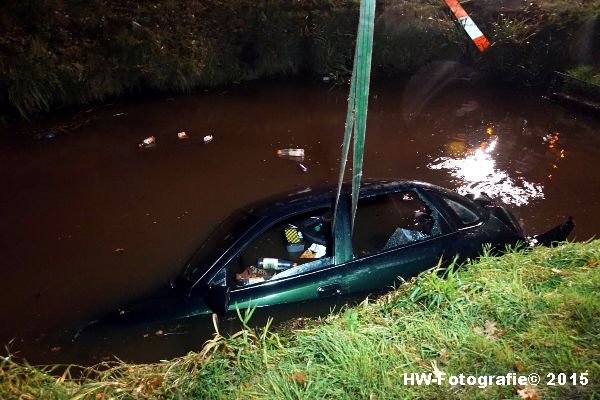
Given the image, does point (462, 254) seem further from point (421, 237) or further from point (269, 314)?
point (269, 314)

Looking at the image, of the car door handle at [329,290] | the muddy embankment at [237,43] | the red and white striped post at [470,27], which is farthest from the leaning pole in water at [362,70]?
the red and white striped post at [470,27]

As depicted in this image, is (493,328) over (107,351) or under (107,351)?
over

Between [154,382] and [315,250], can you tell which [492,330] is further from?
[154,382]

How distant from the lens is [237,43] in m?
10.7

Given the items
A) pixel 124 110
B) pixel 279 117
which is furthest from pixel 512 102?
pixel 124 110

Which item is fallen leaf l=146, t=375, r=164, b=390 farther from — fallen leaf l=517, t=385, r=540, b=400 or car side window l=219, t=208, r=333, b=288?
fallen leaf l=517, t=385, r=540, b=400

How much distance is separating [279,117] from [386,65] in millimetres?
4540

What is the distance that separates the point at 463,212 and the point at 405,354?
215cm

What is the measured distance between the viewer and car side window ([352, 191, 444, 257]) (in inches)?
168

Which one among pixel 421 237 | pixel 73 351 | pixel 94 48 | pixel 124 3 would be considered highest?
pixel 124 3

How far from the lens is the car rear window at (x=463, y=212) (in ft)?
13.7

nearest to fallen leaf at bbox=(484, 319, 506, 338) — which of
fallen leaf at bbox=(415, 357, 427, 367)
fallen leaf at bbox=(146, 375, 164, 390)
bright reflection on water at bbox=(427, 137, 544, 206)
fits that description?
fallen leaf at bbox=(415, 357, 427, 367)

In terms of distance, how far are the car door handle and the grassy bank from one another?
403 mm

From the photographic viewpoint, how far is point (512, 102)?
978 cm
